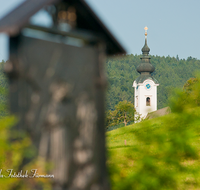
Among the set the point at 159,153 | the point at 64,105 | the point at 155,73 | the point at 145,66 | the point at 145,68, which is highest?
the point at 155,73

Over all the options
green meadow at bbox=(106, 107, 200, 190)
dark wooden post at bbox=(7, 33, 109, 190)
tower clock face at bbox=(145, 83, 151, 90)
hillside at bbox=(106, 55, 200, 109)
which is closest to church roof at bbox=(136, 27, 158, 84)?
tower clock face at bbox=(145, 83, 151, 90)

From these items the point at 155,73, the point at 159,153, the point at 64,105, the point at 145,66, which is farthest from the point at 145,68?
the point at 155,73

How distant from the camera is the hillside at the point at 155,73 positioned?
86.0 metres

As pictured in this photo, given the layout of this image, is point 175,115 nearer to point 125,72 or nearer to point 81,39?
point 81,39

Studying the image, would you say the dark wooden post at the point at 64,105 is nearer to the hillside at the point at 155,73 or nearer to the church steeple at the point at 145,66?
the church steeple at the point at 145,66

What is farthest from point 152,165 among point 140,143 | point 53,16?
point 53,16

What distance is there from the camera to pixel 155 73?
4464 inches

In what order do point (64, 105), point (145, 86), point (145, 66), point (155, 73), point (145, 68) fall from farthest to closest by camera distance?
point (155, 73) → point (145, 86) → point (145, 68) → point (145, 66) → point (64, 105)

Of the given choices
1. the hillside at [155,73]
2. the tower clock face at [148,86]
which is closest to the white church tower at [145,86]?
the tower clock face at [148,86]

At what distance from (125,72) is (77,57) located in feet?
352

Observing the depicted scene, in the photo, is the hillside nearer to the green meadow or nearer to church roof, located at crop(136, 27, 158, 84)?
church roof, located at crop(136, 27, 158, 84)

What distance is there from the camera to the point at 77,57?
2.62 m

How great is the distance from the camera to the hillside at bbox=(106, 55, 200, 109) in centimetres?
8600

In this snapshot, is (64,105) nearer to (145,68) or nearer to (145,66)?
(145,66)
